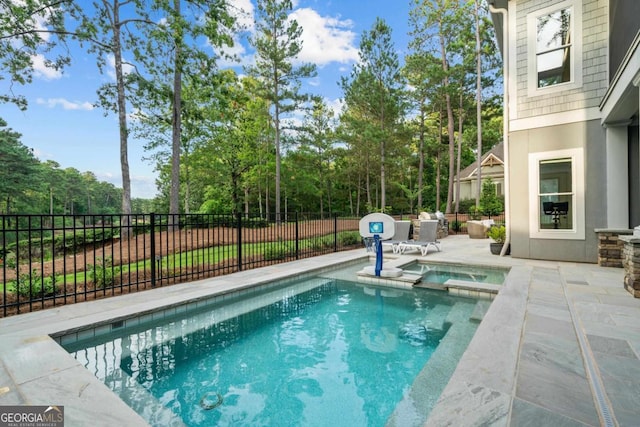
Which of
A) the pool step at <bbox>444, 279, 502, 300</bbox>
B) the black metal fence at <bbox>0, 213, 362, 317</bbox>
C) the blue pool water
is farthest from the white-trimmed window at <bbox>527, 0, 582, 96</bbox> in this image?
the black metal fence at <bbox>0, 213, 362, 317</bbox>

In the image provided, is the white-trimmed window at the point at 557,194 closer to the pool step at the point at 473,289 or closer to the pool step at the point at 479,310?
the pool step at the point at 473,289

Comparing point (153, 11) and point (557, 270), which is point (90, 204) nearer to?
point (153, 11)

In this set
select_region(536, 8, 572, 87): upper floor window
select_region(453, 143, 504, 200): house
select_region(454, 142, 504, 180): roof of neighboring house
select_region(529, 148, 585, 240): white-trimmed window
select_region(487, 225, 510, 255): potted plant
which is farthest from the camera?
select_region(453, 143, 504, 200): house

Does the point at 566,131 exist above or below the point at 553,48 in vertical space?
below

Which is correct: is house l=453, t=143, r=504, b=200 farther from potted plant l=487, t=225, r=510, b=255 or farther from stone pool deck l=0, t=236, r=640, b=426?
stone pool deck l=0, t=236, r=640, b=426

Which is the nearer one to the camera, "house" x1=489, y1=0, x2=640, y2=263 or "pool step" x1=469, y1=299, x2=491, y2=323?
"pool step" x1=469, y1=299, x2=491, y2=323

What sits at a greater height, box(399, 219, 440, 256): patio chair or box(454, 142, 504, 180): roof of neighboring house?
box(454, 142, 504, 180): roof of neighboring house

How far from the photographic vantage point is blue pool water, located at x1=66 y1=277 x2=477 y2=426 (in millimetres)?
2275

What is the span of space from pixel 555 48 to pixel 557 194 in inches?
133

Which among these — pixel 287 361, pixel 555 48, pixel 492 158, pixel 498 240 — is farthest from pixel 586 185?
pixel 492 158

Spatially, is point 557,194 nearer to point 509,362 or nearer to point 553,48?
point 553,48

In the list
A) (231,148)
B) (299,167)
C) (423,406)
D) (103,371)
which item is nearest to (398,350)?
(423,406)

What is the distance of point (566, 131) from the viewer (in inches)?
265

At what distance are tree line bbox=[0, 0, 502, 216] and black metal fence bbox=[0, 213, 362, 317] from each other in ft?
15.2
